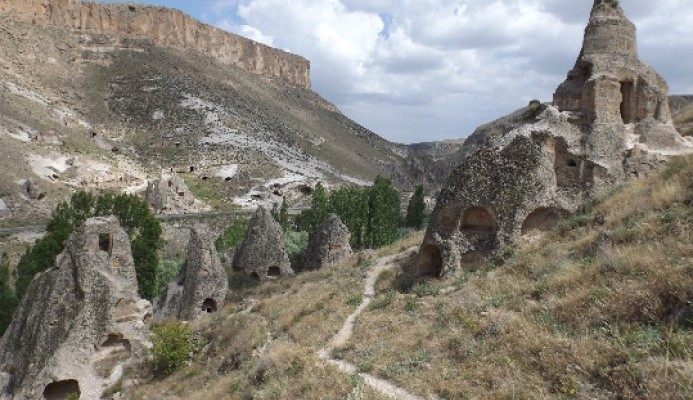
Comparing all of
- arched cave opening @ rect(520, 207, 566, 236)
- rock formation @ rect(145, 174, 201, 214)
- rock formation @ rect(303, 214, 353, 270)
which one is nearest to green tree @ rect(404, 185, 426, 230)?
rock formation @ rect(145, 174, 201, 214)

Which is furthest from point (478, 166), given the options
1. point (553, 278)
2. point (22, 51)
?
point (22, 51)

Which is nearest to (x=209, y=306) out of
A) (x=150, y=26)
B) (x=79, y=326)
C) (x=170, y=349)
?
(x=170, y=349)

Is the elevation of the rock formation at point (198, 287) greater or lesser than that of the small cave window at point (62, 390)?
greater

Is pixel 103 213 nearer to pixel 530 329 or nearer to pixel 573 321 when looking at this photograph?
pixel 530 329

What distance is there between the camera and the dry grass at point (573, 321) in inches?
310

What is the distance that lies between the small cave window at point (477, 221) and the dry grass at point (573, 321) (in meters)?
3.22

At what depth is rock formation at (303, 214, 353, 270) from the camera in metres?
31.8

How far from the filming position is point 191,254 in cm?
2802

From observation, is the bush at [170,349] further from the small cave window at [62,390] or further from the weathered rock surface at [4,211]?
the weathered rock surface at [4,211]

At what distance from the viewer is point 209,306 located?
28156mm

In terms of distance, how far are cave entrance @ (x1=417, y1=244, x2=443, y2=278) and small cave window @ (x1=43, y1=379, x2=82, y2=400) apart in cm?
1246

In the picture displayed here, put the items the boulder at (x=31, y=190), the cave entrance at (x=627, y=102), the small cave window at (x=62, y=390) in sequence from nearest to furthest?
the small cave window at (x=62, y=390) < the cave entrance at (x=627, y=102) < the boulder at (x=31, y=190)

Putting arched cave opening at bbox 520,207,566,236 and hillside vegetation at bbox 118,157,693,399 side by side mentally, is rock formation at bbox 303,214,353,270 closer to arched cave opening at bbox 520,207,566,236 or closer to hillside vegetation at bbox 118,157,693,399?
hillside vegetation at bbox 118,157,693,399

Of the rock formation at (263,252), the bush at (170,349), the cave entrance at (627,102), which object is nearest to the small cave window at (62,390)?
the bush at (170,349)
